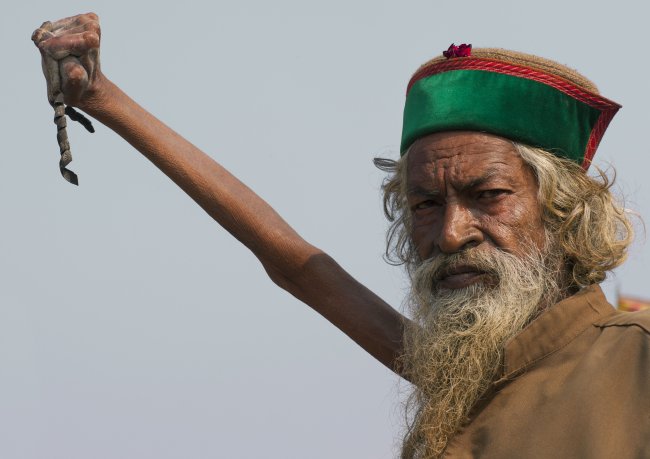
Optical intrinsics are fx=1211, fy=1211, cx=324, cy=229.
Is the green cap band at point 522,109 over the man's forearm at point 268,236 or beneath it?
over

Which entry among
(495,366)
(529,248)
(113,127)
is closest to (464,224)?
(529,248)

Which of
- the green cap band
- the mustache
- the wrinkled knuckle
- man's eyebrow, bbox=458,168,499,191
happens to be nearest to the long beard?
the mustache

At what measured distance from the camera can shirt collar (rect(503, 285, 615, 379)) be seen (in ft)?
13.7

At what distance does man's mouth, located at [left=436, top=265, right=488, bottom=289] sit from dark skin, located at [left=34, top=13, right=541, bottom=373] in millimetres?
95

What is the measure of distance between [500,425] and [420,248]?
33.1 inches

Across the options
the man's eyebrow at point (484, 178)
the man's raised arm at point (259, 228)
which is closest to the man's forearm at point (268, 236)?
the man's raised arm at point (259, 228)

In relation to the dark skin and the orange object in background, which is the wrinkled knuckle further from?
the orange object in background

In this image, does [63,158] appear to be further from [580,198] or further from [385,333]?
[580,198]

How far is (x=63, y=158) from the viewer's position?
4480 millimetres

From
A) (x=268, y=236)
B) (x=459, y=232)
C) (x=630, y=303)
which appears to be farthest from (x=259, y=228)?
(x=630, y=303)

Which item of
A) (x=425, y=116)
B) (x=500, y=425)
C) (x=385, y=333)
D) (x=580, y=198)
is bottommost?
(x=500, y=425)

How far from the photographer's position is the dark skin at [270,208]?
4512 millimetres

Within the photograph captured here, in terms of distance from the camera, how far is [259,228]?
5.22 m

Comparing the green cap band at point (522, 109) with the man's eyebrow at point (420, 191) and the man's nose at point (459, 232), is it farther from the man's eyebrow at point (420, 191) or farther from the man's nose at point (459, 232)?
the man's nose at point (459, 232)
